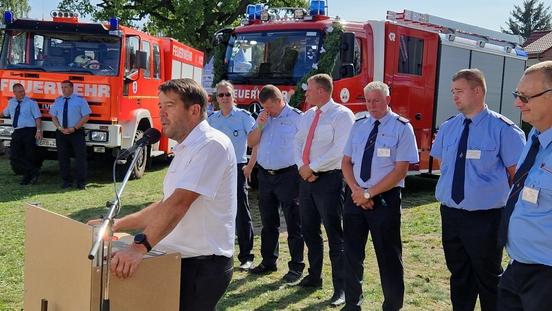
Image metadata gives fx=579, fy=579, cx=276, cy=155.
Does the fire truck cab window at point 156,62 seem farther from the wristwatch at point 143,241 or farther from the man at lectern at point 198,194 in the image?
the wristwatch at point 143,241

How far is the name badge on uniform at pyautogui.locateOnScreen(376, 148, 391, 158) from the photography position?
14.2 feet

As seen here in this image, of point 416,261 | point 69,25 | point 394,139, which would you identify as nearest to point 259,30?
point 69,25

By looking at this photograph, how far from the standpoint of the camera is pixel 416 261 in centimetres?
641

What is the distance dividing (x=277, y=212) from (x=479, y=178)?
242 centimetres

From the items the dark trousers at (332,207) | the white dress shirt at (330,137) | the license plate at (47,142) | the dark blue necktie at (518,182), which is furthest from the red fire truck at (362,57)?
the dark blue necktie at (518,182)

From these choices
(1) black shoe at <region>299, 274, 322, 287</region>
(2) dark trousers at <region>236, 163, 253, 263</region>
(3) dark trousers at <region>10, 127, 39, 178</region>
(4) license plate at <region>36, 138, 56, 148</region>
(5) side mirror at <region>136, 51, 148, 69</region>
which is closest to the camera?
(1) black shoe at <region>299, 274, 322, 287</region>

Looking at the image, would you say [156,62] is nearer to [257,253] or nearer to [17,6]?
[257,253]

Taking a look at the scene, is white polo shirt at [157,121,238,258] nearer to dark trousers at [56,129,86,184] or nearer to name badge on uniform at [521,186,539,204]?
name badge on uniform at [521,186,539,204]

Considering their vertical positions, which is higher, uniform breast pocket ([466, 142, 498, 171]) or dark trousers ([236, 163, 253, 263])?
uniform breast pocket ([466, 142, 498, 171])

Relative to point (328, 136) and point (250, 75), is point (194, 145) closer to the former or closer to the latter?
point (328, 136)

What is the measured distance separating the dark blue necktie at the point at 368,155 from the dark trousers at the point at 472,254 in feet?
2.00

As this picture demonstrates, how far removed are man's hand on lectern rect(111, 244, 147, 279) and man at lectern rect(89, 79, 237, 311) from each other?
23 cm

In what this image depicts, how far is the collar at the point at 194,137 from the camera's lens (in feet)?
9.09

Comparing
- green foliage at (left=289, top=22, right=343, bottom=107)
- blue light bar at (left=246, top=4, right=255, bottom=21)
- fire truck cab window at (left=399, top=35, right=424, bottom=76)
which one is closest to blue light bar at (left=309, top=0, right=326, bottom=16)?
green foliage at (left=289, top=22, right=343, bottom=107)
